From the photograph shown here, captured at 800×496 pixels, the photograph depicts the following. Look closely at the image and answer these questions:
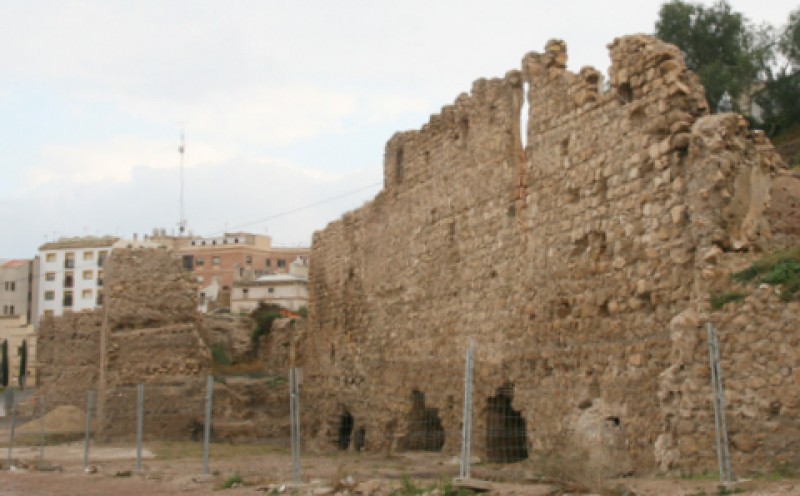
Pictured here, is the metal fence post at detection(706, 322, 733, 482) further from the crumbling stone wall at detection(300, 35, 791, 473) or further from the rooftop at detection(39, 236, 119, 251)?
the rooftop at detection(39, 236, 119, 251)

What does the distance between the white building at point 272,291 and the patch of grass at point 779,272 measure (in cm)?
6157

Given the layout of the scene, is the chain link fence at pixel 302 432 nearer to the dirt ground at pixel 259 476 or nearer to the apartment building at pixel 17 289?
the dirt ground at pixel 259 476

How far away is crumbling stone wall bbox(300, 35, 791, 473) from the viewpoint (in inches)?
408

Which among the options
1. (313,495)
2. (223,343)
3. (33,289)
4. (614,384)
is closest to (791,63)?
(223,343)

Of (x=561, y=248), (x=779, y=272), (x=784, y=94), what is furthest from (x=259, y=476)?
(x=784, y=94)

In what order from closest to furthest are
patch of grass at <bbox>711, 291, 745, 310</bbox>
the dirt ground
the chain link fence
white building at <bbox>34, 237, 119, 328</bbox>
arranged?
1. the dirt ground
2. patch of grass at <bbox>711, 291, 745, 310</bbox>
3. the chain link fence
4. white building at <bbox>34, 237, 119, 328</bbox>

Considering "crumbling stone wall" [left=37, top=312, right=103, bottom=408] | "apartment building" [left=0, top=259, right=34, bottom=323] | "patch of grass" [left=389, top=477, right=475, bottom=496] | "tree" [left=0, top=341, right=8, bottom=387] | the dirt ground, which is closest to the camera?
the dirt ground

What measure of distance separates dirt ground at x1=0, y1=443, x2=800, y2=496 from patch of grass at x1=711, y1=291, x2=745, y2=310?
168 cm

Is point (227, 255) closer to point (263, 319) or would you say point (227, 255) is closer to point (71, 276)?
point (71, 276)

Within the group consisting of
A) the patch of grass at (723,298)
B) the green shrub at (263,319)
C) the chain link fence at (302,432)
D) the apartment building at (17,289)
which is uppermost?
the apartment building at (17,289)

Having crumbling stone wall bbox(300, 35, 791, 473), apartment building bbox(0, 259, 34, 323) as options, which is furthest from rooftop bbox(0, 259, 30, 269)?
crumbling stone wall bbox(300, 35, 791, 473)

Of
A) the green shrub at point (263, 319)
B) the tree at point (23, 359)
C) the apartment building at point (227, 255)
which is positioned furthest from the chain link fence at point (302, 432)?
the apartment building at point (227, 255)

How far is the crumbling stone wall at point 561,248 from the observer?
10.4 meters

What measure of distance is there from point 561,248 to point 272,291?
203 ft
